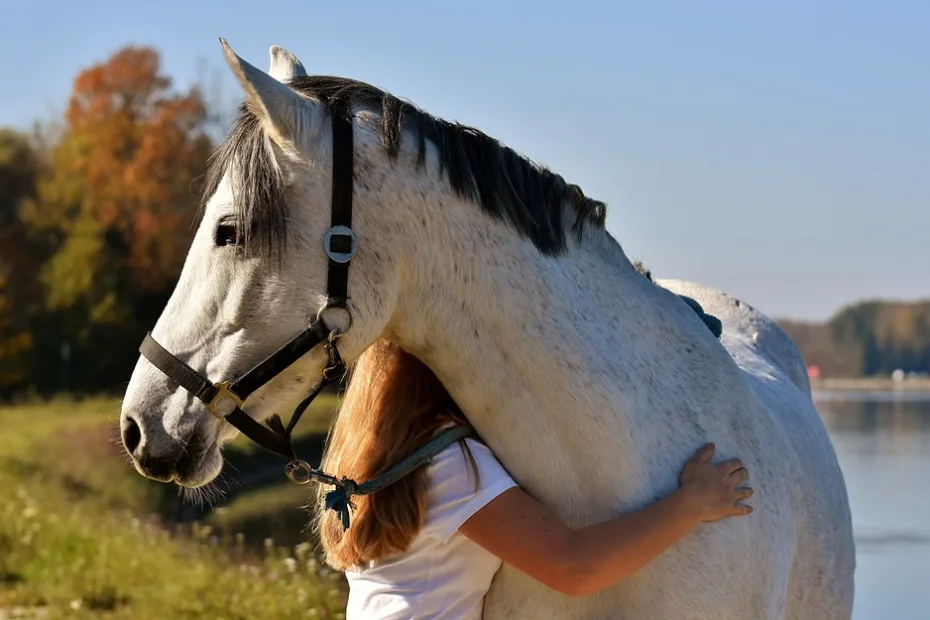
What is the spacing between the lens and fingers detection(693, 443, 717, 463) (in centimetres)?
225

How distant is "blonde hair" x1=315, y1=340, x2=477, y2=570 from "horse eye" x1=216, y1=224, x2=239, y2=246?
0.51 metres

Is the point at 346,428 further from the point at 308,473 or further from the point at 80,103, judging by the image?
the point at 80,103

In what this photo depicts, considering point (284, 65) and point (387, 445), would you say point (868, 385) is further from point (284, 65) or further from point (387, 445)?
point (284, 65)

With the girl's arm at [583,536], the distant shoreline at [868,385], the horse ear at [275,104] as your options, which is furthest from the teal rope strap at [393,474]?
the distant shoreline at [868,385]

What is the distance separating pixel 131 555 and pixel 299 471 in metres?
5.19

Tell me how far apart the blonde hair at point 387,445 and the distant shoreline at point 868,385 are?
24.3m

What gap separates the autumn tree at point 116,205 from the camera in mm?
21906

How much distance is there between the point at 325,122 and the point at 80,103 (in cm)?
2500

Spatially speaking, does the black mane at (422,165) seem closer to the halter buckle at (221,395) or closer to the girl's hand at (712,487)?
the halter buckle at (221,395)

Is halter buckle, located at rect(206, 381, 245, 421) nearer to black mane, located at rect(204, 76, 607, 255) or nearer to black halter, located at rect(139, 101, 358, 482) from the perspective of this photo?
black halter, located at rect(139, 101, 358, 482)

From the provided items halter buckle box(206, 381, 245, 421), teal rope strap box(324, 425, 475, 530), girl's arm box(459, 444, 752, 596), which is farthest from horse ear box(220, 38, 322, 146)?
girl's arm box(459, 444, 752, 596)

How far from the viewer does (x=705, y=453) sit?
88.9 inches

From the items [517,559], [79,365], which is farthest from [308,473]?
[79,365]

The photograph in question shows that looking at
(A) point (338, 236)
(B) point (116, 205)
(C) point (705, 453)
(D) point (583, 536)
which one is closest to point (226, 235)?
(A) point (338, 236)
